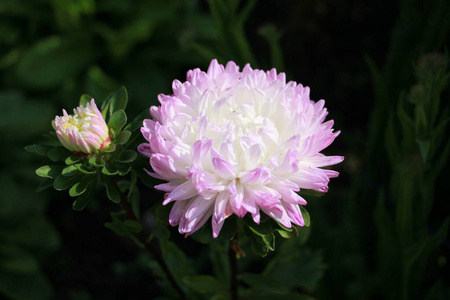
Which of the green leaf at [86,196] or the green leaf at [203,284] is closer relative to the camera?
the green leaf at [86,196]

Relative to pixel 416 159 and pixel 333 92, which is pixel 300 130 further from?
pixel 333 92

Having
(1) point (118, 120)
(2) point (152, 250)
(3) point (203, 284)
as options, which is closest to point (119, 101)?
(1) point (118, 120)

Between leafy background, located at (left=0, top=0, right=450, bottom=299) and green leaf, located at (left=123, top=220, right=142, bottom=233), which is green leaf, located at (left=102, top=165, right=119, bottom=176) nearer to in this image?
green leaf, located at (left=123, top=220, right=142, bottom=233)

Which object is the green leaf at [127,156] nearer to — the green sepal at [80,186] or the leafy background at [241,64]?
the green sepal at [80,186]

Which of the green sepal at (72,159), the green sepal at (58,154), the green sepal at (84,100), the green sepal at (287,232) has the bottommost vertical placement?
the green sepal at (287,232)

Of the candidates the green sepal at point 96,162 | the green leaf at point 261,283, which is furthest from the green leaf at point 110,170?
the green leaf at point 261,283

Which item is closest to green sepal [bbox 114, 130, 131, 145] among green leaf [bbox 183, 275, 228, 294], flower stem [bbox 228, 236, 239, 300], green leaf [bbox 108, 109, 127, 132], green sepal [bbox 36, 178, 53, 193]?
green leaf [bbox 108, 109, 127, 132]

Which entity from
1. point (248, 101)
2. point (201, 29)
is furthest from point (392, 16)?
point (248, 101)
